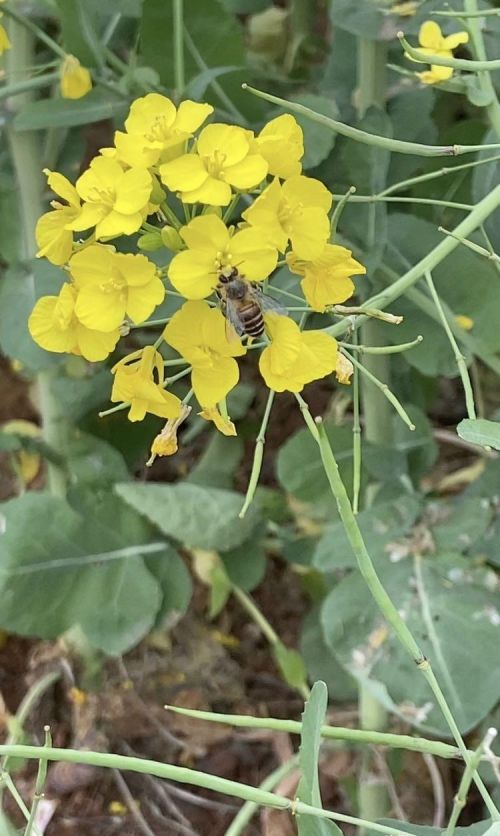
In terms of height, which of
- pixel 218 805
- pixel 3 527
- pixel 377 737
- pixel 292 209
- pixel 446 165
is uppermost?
pixel 292 209

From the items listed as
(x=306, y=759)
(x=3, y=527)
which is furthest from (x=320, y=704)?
(x=3, y=527)

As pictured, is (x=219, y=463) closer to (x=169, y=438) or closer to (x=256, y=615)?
(x=256, y=615)

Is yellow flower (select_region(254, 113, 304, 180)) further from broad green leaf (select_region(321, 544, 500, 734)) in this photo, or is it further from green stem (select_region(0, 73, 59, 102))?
broad green leaf (select_region(321, 544, 500, 734))

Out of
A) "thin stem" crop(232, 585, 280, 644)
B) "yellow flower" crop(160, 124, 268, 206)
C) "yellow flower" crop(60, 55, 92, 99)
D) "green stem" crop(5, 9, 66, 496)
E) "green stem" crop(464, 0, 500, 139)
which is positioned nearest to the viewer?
"yellow flower" crop(160, 124, 268, 206)

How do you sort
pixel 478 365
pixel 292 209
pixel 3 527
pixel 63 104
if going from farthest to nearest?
1. pixel 478 365
2. pixel 3 527
3. pixel 63 104
4. pixel 292 209

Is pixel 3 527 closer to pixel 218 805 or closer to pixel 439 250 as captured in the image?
pixel 218 805

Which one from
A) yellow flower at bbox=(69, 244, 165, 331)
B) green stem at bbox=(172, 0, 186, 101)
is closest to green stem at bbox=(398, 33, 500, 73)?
yellow flower at bbox=(69, 244, 165, 331)
